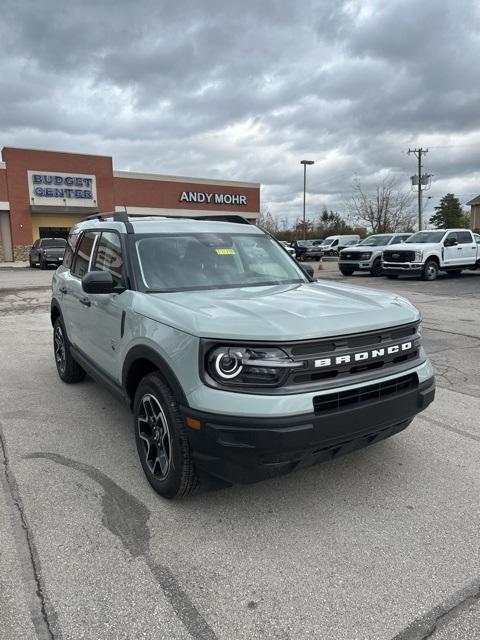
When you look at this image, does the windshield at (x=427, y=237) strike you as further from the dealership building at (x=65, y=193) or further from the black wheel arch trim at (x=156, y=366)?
the dealership building at (x=65, y=193)

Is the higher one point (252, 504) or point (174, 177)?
point (174, 177)

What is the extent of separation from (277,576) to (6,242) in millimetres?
37386

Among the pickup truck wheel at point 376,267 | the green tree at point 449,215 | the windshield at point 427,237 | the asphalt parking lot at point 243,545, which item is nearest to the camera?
the asphalt parking lot at point 243,545

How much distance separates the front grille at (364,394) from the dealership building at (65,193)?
119 feet

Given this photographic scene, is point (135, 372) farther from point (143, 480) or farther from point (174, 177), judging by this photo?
point (174, 177)

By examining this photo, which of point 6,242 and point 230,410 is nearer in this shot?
point 230,410

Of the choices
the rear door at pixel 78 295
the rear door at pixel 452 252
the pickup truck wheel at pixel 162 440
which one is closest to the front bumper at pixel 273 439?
the pickup truck wheel at pixel 162 440

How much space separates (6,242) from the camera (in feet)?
115

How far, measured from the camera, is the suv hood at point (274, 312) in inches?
104

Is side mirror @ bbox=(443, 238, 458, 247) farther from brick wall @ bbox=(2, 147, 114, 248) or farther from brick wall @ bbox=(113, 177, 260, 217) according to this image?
brick wall @ bbox=(2, 147, 114, 248)

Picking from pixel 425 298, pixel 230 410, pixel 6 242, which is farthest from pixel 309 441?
pixel 6 242

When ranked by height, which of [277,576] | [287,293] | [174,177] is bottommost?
[277,576]

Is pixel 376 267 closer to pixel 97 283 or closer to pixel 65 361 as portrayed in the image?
pixel 65 361

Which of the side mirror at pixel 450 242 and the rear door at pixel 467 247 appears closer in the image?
the side mirror at pixel 450 242
